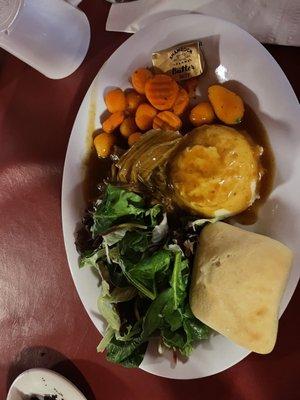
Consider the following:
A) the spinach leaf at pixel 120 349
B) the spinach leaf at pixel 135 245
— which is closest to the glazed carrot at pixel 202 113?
the spinach leaf at pixel 135 245

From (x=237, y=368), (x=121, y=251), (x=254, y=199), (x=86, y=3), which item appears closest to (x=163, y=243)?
(x=121, y=251)

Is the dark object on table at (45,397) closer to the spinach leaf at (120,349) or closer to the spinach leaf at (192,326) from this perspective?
the spinach leaf at (120,349)

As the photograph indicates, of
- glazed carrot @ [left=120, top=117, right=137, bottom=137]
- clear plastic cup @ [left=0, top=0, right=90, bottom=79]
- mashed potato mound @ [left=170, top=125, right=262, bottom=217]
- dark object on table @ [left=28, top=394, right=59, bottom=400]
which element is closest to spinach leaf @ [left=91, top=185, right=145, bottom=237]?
mashed potato mound @ [left=170, top=125, right=262, bottom=217]

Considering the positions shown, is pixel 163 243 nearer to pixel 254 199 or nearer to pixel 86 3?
pixel 254 199

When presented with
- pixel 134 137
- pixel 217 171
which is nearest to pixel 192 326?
pixel 217 171

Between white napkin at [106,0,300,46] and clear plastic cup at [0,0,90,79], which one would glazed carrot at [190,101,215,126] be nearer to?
white napkin at [106,0,300,46]

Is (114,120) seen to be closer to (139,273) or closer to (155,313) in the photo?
(139,273)
